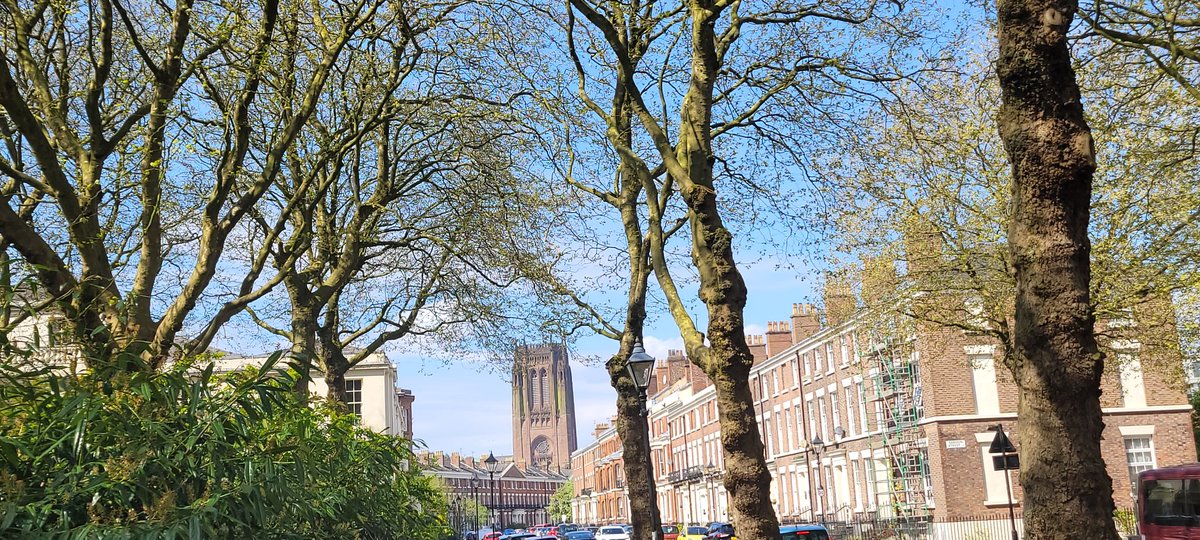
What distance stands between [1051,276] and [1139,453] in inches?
1555

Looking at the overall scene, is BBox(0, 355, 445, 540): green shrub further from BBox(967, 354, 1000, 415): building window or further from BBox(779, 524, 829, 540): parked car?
BBox(967, 354, 1000, 415): building window

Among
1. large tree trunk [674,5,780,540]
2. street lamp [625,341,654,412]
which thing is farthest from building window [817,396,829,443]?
large tree trunk [674,5,780,540]

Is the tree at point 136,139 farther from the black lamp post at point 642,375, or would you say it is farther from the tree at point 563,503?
the tree at point 563,503

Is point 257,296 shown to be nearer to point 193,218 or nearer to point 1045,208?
point 193,218

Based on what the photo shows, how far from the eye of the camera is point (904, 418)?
1705 inches

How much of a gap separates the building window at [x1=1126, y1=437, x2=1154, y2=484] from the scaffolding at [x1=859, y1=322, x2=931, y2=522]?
7885 millimetres

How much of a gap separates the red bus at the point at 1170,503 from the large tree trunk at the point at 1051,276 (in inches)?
701

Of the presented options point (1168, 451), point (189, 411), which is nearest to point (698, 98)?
point (189, 411)

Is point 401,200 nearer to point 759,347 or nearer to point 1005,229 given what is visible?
point 1005,229

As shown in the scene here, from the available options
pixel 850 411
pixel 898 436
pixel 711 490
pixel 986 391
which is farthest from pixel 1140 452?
pixel 711 490

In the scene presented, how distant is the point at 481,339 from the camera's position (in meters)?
24.8

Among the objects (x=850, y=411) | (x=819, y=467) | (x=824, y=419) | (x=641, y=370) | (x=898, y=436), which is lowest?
(x=819, y=467)

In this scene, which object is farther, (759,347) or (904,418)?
(759,347)

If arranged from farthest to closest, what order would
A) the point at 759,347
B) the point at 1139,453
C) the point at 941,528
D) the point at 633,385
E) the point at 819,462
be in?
1. the point at 759,347
2. the point at 819,462
3. the point at 1139,453
4. the point at 941,528
5. the point at 633,385
